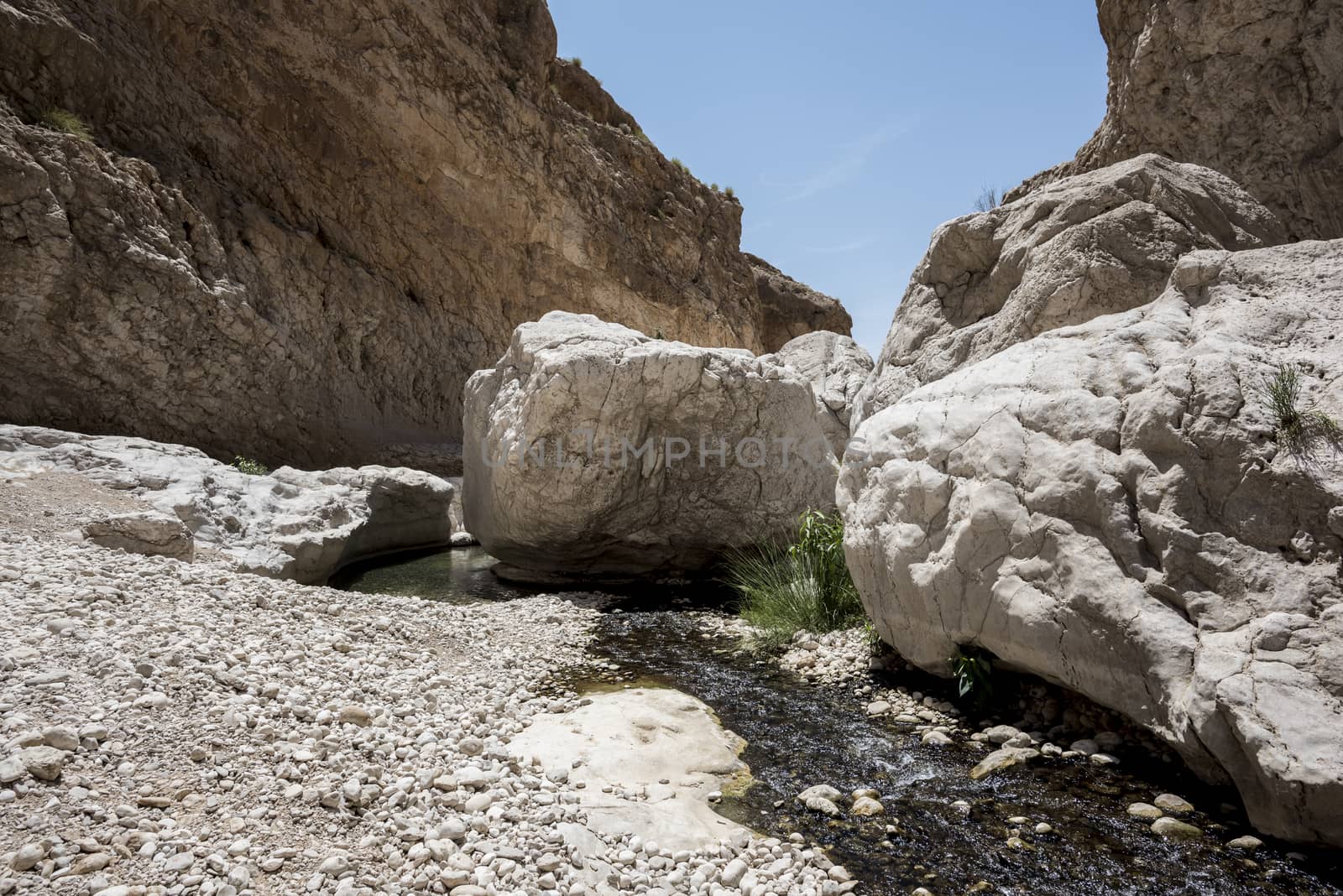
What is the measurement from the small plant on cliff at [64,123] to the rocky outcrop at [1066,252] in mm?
14935

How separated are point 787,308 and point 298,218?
2827 cm

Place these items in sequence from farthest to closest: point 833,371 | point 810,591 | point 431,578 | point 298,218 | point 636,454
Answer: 1. point 298,218
2. point 833,371
3. point 431,578
4. point 636,454
5. point 810,591

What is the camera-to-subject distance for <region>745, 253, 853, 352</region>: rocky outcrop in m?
41.8

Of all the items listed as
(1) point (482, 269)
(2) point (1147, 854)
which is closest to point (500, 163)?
(1) point (482, 269)

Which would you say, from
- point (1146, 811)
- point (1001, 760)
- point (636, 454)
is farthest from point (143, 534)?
point (1146, 811)

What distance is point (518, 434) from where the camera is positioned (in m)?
9.41

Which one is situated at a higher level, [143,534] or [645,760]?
[143,534]

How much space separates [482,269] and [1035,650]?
869 inches

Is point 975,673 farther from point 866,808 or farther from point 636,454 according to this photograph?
point 636,454

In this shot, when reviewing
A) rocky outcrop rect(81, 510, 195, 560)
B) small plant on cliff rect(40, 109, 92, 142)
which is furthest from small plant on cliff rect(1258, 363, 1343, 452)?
small plant on cliff rect(40, 109, 92, 142)

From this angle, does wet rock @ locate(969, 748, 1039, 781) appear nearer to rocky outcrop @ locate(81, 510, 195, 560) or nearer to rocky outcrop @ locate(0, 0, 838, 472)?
rocky outcrop @ locate(81, 510, 195, 560)

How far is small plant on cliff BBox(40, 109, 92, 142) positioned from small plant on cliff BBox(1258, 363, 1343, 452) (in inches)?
685

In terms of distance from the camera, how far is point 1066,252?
624 cm

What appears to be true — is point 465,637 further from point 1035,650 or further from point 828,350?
point 828,350
